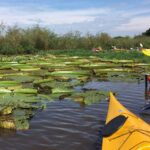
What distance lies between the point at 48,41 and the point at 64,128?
81.0ft

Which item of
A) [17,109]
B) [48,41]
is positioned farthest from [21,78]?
[48,41]

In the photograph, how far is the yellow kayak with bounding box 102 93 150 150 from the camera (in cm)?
460

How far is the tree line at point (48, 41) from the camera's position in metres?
28.3

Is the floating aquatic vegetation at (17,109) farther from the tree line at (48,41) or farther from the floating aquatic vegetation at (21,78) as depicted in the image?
the tree line at (48,41)

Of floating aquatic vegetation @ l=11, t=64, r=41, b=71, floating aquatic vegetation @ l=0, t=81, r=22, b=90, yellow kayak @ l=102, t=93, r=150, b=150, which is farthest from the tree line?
yellow kayak @ l=102, t=93, r=150, b=150

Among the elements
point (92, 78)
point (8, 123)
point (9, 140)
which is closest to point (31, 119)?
point (8, 123)

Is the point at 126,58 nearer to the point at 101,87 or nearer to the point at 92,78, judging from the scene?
the point at 92,78

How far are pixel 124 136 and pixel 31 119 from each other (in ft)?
9.67

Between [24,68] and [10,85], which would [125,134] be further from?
[24,68]

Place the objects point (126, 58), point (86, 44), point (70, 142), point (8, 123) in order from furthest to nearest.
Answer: point (86, 44) < point (126, 58) < point (8, 123) < point (70, 142)

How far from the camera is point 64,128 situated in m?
7.05

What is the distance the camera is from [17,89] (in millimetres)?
9633

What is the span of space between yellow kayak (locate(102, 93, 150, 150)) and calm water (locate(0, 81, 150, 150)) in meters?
0.81

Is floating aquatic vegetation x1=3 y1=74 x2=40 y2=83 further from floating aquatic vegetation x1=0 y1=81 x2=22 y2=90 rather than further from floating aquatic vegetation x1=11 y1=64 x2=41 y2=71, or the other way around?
floating aquatic vegetation x1=11 y1=64 x2=41 y2=71
